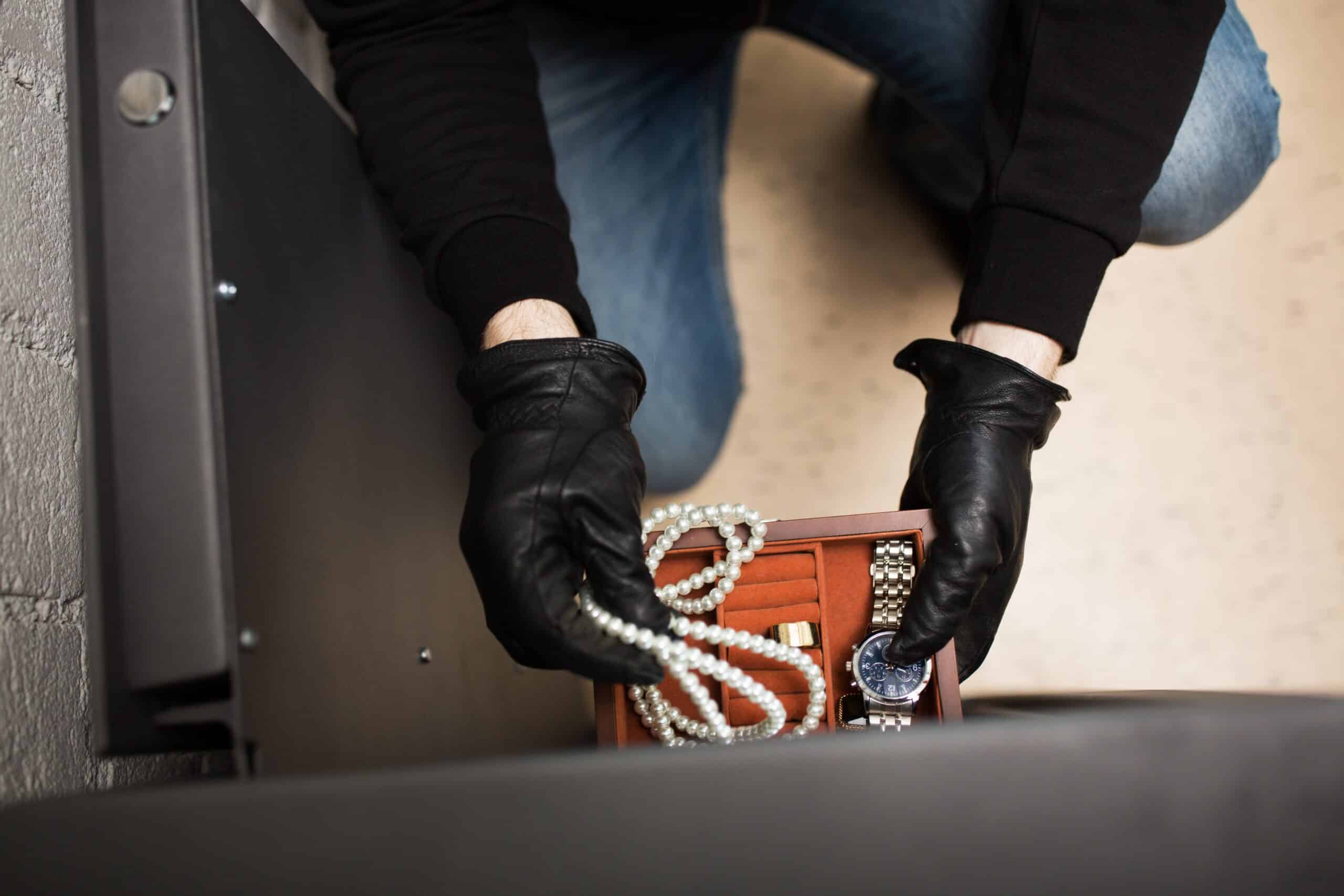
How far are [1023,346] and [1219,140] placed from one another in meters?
0.40

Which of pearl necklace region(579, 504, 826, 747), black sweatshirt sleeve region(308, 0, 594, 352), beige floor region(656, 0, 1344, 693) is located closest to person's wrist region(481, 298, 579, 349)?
black sweatshirt sleeve region(308, 0, 594, 352)

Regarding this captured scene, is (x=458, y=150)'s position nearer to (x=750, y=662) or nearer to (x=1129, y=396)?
(x=750, y=662)

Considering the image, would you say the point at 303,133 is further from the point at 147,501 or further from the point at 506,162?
the point at 147,501

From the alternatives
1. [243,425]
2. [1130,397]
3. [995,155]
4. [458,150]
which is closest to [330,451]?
[243,425]

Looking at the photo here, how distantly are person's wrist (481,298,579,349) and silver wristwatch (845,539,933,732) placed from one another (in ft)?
0.78

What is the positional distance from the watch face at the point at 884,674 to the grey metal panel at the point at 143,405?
0.33 metres

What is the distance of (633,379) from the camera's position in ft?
1.86

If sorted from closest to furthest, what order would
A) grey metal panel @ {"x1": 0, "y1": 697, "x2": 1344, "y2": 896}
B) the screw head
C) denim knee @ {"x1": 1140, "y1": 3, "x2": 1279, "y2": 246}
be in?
grey metal panel @ {"x1": 0, "y1": 697, "x2": 1344, "y2": 896}, the screw head, denim knee @ {"x1": 1140, "y1": 3, "x2": 1279, "y2": 246}

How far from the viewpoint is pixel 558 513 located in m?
0.49

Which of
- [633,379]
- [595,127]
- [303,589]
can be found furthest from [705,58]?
[303,589]

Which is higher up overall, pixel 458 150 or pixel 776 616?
pixel 458 150

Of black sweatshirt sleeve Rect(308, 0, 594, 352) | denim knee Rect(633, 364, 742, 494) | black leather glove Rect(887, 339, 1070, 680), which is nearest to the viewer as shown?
black leather glove Rect(887, 339, 1070, 680)

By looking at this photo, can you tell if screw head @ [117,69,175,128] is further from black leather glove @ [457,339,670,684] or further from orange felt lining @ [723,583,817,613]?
orange felt lining @ [723,583,817,613]

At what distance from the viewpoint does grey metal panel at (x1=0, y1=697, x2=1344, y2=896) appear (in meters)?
0.30
